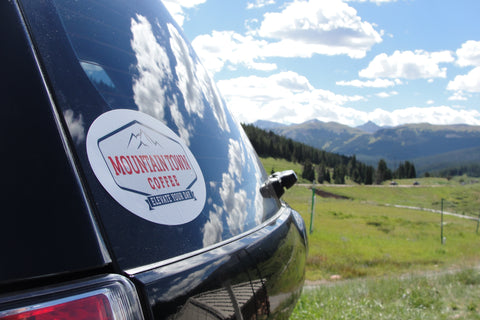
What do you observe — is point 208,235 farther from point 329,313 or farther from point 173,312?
point 329,313

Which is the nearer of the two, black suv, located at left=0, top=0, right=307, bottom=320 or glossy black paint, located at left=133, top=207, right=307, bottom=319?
black suv, located at left=0, top=0, right=307, bottom=320

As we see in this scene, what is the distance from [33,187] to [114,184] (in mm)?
193

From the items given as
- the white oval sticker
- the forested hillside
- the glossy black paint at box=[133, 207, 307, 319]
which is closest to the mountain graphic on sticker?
the white oval sticker

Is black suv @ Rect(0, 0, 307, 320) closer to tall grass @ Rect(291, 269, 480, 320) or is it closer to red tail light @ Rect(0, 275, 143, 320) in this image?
red tail light @ Rect(0, 275, 143, 320)

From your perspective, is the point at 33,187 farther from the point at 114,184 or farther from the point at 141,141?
the point at 141,141

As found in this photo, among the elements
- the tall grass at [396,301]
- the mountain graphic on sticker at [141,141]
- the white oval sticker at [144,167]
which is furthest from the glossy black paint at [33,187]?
the tall grass at [396,301]

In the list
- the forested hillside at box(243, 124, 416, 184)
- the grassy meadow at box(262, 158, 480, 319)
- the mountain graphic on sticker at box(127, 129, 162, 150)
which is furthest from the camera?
the forested hillside at box(243, 124, 416, 184)

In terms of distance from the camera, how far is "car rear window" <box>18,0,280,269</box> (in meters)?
0.95

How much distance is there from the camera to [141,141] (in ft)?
3.61

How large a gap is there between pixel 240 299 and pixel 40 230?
612 mm

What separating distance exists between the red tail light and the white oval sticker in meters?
0.21

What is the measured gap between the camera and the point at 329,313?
4.32m

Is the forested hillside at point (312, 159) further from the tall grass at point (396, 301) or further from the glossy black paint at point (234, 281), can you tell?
the glossy black paint at point (234, 281)

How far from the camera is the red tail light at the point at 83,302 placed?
70 cm
